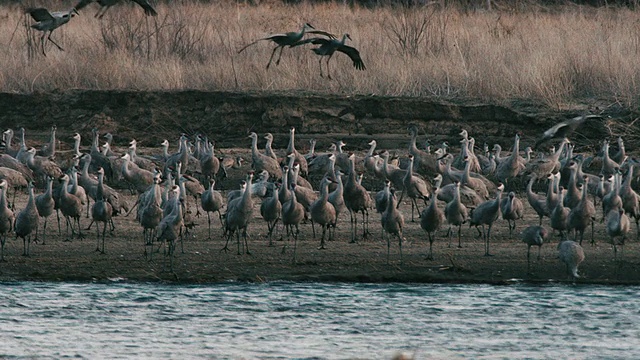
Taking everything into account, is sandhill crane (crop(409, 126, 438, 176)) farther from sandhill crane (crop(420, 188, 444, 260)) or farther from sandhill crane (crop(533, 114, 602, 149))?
sandhill crane (crop(420, 188, 444, 260))

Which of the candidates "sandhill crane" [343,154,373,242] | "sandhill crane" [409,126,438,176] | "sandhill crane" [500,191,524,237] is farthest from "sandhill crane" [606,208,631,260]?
"sandhill crane" [409,126,438,176]

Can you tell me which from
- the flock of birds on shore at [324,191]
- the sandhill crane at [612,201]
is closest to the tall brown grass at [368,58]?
the flock of birds on shore at [324,191]

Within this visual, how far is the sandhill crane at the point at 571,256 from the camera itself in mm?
12742

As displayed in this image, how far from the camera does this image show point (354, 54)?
19906 millimetres

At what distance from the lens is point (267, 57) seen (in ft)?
76.1

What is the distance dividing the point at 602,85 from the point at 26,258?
35.0 feet

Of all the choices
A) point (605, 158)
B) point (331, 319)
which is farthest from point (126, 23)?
point (331, 319)

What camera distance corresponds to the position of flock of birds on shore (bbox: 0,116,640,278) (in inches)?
545

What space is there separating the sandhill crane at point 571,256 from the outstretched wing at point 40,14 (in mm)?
10842

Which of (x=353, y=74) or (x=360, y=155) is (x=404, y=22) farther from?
(x=360, y=155)

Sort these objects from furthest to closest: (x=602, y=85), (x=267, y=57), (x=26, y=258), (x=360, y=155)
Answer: (x=267, y=57), (x=602, y=85), (x=360, y=155), (x=26, y=258)

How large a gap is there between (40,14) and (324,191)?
8539 mm

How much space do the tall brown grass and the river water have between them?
8564 mm

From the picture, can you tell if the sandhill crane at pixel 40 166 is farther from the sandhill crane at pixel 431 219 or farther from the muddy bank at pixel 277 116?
the sandhill crane at pixel 431 219
